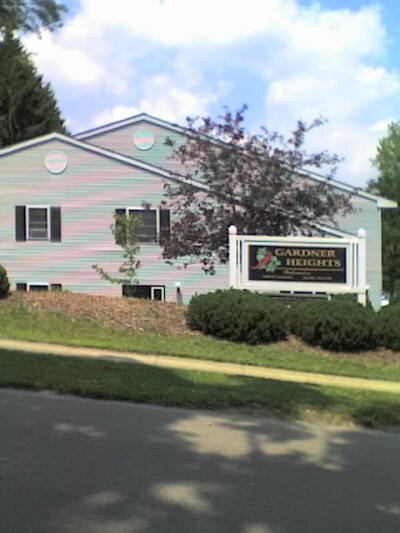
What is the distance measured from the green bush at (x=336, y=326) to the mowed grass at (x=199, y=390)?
3483 millimetres

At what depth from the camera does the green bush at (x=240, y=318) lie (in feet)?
39.8

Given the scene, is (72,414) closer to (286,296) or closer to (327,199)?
(286,296)

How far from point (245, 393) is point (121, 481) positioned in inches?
128

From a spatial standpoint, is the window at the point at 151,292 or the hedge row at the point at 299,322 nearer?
the hedge row at the point at 299,322

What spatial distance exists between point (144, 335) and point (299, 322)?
2.91 meters

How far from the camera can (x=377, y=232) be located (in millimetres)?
24938

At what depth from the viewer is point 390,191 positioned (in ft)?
136

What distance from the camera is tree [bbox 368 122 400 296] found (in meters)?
36.0

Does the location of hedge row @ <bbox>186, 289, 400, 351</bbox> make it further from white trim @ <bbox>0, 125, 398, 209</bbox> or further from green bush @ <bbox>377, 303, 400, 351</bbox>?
white trim @ <bbox>0, 125, 398, 209</bbox>

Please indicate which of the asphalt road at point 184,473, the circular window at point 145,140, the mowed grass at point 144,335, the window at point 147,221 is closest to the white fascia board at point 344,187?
the window at point 147,221

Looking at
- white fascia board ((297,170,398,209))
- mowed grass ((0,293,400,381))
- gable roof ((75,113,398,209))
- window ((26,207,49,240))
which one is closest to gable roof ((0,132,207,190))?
window ((26,207,49,240))

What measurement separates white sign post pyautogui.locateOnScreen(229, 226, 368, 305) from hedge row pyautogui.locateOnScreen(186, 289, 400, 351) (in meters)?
1.17

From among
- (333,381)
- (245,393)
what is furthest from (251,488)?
(333,381)

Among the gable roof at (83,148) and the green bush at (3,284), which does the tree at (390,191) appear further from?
the green bush at (3,284)
